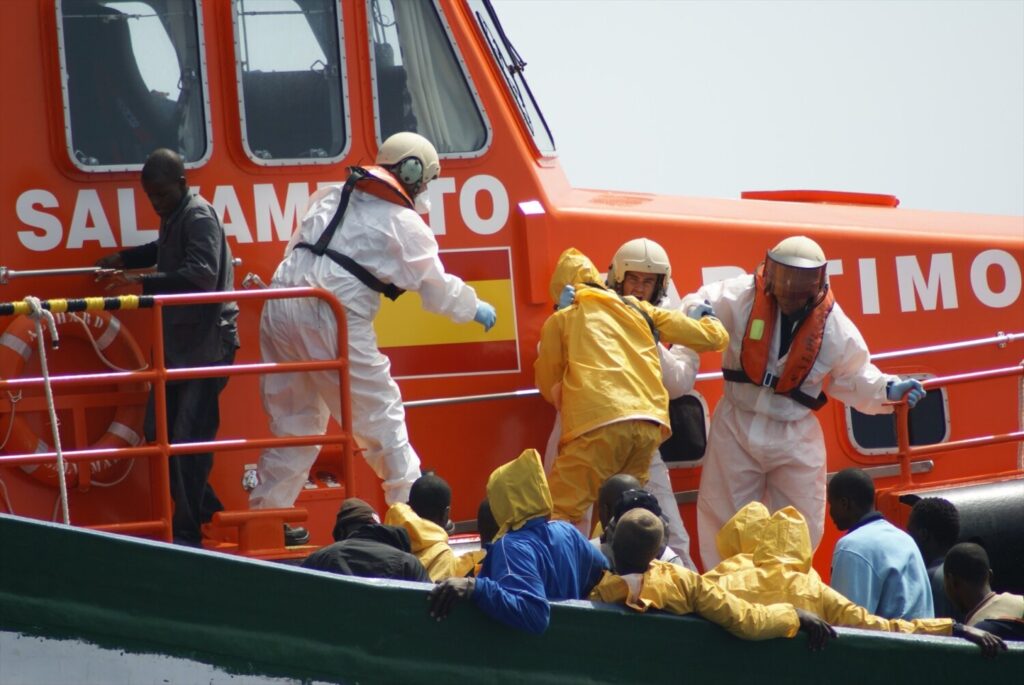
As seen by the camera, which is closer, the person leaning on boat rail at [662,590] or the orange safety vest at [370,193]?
the person leaning on boat rail at [662,590]

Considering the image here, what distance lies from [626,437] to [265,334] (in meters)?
1.41

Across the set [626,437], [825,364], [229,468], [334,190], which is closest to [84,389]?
[229,468]

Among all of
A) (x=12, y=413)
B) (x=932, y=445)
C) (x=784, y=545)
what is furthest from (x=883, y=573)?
(x=12, y=413)

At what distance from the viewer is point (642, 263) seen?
6.61 metres

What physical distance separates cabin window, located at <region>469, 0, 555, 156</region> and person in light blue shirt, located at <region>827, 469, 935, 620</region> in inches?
85.1

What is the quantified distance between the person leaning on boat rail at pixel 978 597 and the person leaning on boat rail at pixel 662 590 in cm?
84

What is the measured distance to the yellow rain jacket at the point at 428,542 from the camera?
5465 millimetres

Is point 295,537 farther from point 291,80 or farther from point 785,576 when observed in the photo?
point 785,576

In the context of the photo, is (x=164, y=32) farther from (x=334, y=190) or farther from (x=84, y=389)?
(x=84, y=389)

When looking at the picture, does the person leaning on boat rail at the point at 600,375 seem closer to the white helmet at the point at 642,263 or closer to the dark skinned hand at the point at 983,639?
the white helmet at the point at 642,263

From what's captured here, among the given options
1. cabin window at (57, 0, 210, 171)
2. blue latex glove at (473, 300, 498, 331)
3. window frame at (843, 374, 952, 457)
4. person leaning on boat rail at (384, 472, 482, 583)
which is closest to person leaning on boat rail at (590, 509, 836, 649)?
person leaning on boat rail at (384, 472, 482, 583)

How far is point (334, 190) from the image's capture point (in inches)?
251

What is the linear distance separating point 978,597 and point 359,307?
2410 mm

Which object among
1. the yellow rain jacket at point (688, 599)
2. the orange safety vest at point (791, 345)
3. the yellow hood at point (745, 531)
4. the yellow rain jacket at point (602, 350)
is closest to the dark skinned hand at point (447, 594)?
the yellow rain jacket at point (688, 599)
